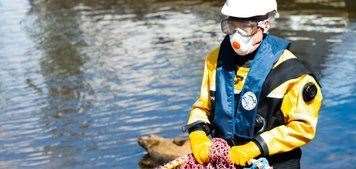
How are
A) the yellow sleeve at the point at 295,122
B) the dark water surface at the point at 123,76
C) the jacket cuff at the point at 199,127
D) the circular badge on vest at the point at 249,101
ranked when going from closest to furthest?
the yellow sleeve at the point at 295,122
the circular badge on vest at the point at 249,101
the jacket cuff at the point at 199,127
the dark water surface at the point at 123,76

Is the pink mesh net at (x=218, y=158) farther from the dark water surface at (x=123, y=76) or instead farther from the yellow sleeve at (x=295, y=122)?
the dark water surface at (x=123, y=76)

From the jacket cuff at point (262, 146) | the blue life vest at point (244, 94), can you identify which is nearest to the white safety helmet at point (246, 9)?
the blue life vest at point (244, 94)

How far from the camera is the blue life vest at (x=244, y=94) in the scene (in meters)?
3.96

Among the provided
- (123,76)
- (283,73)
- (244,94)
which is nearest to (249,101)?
(244,94)

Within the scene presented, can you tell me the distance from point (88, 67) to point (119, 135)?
6073 millimetres

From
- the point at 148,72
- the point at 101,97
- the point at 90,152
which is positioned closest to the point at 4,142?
the point at 90,152

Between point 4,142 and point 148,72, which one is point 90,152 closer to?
point 4,142

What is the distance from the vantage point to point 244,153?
12.8 feet

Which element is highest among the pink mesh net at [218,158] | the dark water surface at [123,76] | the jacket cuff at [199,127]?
the jacket cuff at [199,127]

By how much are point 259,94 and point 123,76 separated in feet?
40.0

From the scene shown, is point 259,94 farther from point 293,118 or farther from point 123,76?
point 123,76

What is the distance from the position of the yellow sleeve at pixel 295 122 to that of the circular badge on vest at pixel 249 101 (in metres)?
0.17

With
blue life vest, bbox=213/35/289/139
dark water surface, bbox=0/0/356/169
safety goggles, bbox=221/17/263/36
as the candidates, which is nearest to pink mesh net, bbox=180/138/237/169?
blue life vest, bbox=213/35/289/139

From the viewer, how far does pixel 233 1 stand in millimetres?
3977
